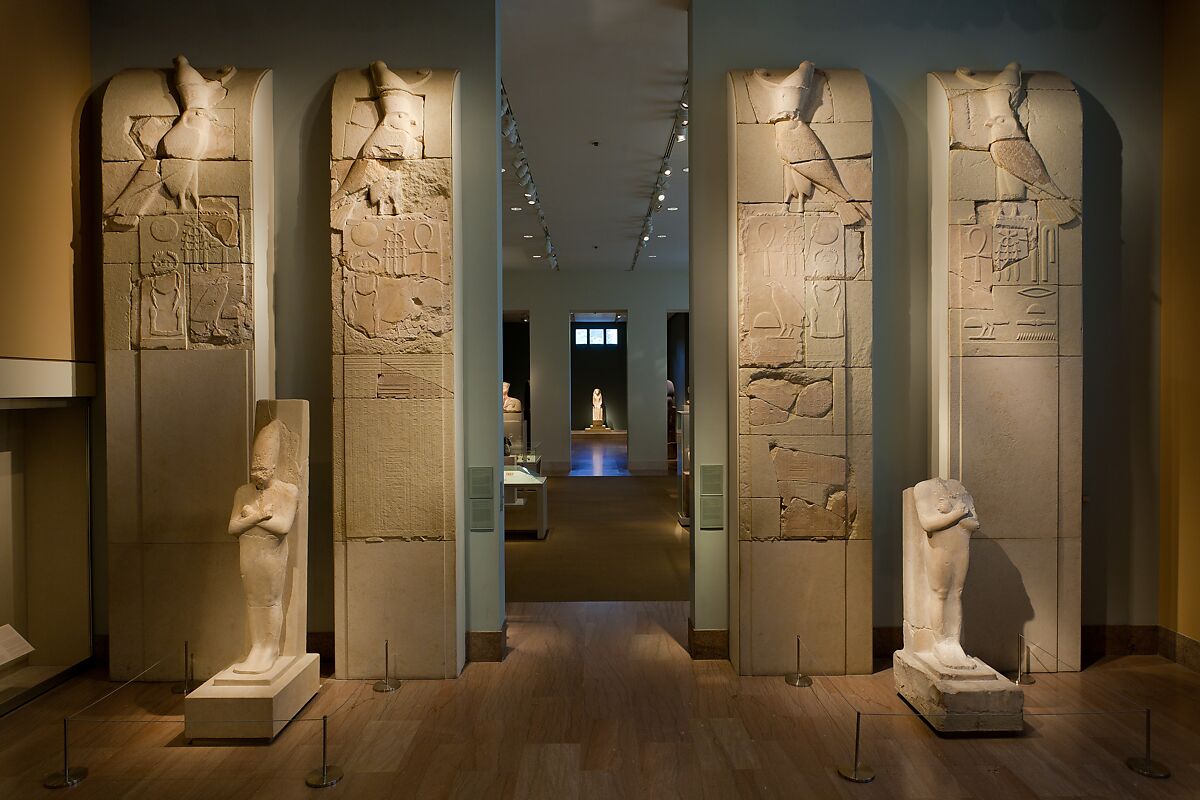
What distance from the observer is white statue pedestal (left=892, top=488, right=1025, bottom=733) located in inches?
169

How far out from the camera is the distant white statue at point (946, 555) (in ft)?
15.1

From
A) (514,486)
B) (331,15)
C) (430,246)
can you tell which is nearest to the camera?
(430,246)

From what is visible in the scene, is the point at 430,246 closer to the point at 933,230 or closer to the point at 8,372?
the point at 8,372

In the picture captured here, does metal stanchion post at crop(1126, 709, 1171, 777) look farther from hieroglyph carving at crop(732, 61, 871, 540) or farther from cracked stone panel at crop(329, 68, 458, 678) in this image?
cracked stone panel at crop(329, 68, 458, 678)

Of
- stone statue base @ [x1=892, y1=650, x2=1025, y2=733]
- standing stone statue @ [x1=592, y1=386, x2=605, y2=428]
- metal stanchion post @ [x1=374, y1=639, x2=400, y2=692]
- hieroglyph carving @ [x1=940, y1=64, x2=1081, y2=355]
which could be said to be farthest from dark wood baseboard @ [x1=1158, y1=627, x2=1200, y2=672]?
standing stone statue @ [x1=592, y1=386, x2=605, y2=428]

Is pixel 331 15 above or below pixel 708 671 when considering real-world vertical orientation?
above

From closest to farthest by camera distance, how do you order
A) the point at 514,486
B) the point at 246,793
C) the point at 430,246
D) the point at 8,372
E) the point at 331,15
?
the point at 246,793 < the point at 8,372 < the point at 430,246 < the point at 331,15 < the point at 514,486

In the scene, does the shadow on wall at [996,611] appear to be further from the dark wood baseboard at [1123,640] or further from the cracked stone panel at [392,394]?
the cracked stone panel at [392,394]

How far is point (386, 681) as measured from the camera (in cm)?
507

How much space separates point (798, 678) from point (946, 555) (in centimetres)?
136

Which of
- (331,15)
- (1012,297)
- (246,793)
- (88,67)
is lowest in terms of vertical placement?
(246,793)

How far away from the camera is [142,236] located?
5.19 m

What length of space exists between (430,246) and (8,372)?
2.85 meters

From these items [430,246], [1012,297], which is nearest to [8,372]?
[430,246]
